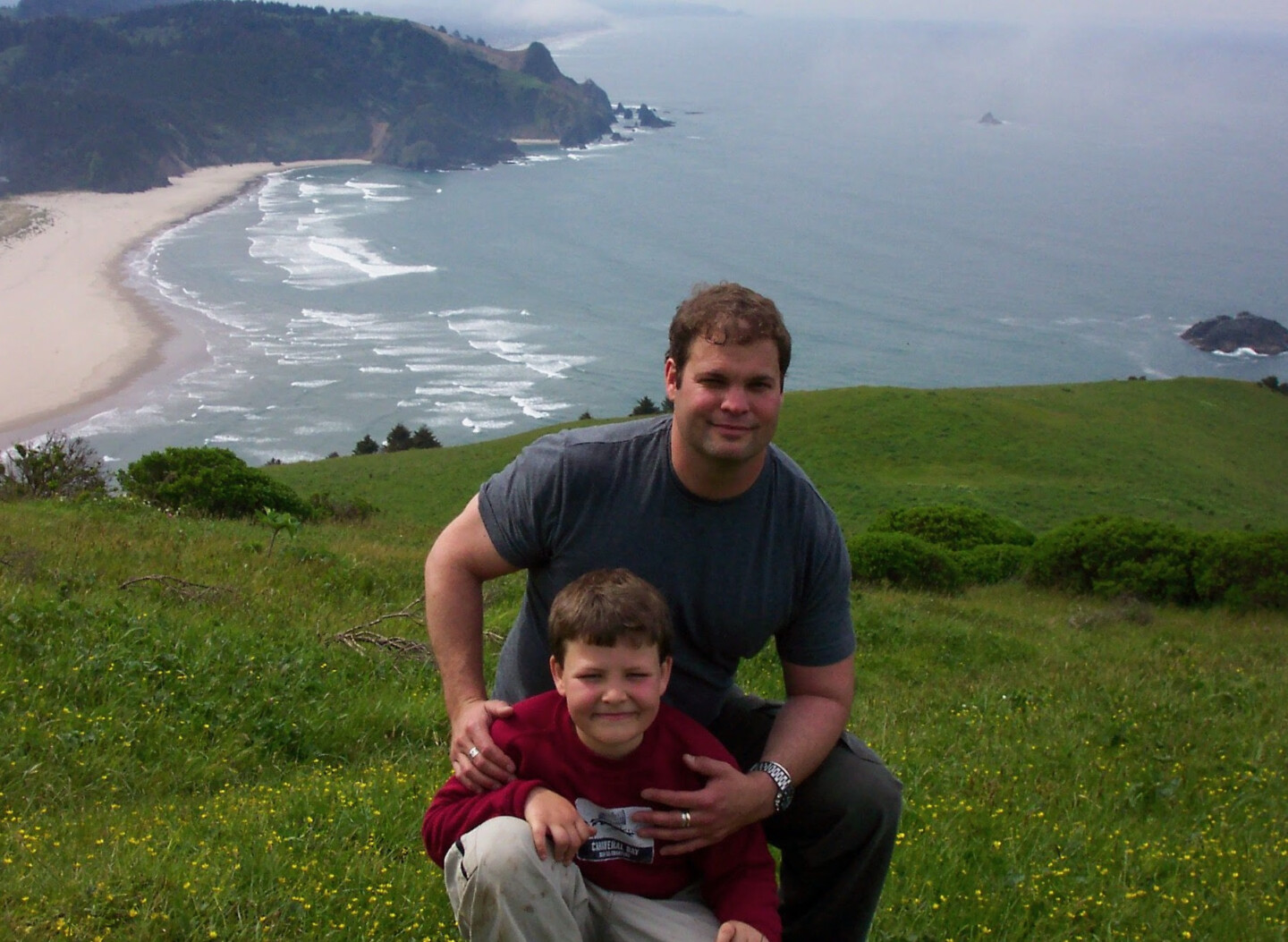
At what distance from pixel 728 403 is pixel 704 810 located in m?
1.09

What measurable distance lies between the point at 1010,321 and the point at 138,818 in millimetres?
107959

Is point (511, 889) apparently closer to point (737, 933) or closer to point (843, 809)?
point (737, 933)

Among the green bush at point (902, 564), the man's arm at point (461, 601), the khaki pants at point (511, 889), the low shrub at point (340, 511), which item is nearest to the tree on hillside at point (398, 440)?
the low shrub at point (340, 511)

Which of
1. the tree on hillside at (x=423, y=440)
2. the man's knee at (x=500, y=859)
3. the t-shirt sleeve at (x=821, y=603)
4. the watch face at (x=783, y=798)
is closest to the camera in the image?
the man's knee at (x=500, y=859)

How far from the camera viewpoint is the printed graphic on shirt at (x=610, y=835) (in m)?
3.22

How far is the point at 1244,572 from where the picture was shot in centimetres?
2336

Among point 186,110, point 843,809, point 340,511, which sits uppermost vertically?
point 186,110

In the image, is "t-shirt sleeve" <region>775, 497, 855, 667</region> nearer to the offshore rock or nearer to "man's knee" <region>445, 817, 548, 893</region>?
"man's knee" <region>445, 817, 548, 893</region>

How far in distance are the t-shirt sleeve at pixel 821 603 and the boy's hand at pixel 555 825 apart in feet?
3.16

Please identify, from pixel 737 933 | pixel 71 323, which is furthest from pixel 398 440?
pixel 737 933

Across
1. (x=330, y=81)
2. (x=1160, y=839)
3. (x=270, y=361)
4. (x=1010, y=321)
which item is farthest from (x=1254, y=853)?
(x=330, y=81)

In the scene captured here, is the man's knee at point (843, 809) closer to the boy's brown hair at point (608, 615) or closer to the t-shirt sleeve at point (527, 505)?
the boy's brown hair at point (608, 615)

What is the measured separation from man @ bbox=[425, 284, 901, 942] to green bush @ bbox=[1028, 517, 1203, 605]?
21.2 m

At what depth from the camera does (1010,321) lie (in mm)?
106125
